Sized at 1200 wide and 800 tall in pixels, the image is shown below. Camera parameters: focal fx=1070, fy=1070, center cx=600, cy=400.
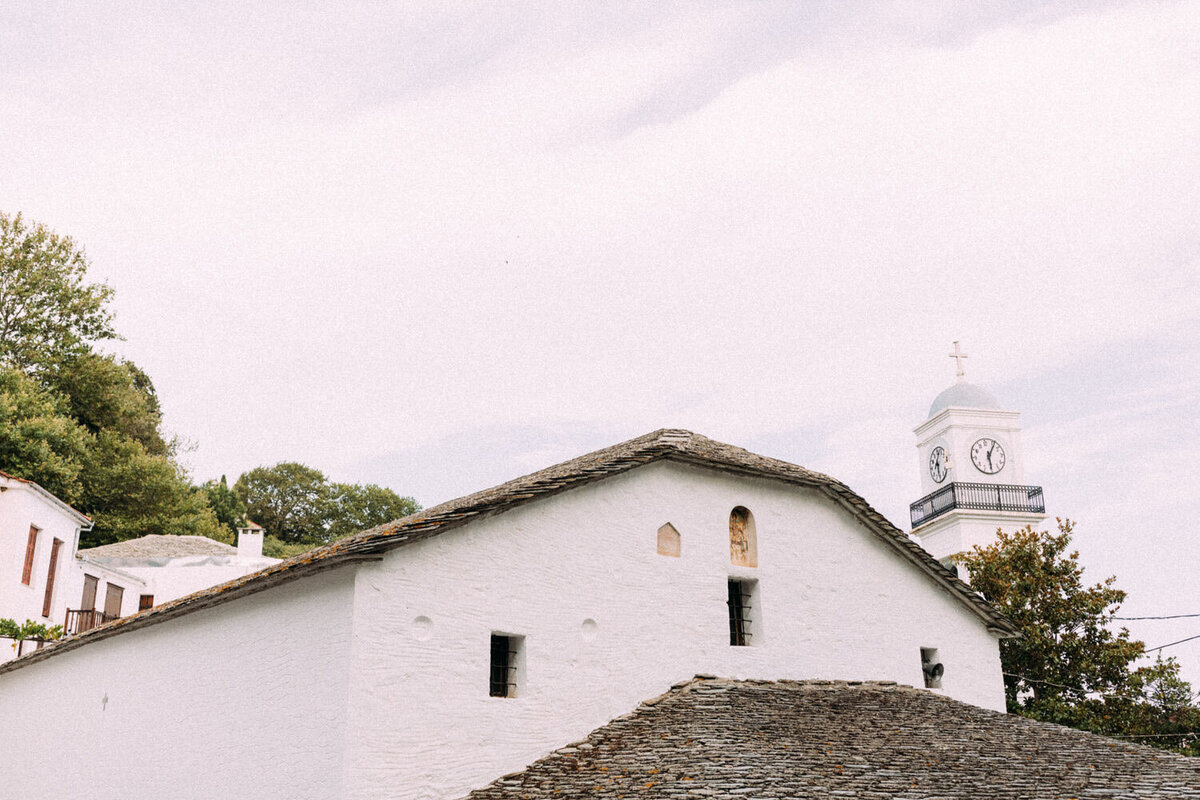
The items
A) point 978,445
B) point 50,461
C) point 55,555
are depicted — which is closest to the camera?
point 55,555

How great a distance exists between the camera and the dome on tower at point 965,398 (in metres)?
39.0

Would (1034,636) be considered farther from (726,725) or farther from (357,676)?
(357,676)

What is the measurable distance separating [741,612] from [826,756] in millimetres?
3685

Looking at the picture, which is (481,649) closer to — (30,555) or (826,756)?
(826,756)

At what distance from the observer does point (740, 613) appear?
1484 centimetres

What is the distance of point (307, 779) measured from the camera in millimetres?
11312

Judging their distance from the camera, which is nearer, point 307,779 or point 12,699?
point 307,779

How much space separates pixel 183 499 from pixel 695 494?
107 feet

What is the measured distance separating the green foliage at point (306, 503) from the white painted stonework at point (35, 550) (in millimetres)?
29842

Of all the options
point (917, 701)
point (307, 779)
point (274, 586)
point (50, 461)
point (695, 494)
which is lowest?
point (307, 779)

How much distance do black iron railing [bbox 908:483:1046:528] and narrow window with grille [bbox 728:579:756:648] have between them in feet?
80.5

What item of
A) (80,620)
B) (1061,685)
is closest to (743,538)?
(1061,685)

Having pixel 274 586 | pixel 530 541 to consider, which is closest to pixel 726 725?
pixel 530 541

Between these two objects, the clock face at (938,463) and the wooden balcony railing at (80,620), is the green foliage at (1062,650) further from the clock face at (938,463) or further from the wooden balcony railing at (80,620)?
the wooden balcony railing at (80,620)
